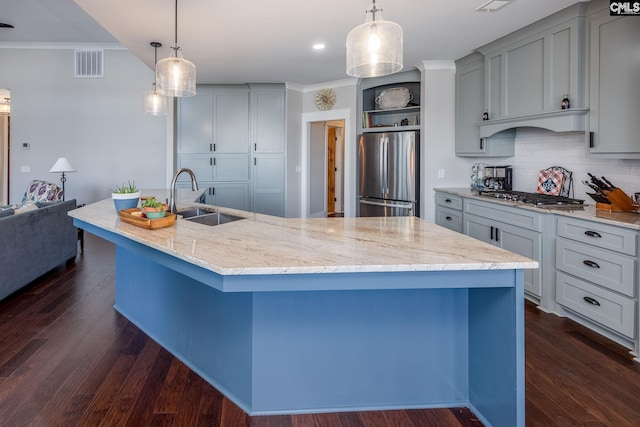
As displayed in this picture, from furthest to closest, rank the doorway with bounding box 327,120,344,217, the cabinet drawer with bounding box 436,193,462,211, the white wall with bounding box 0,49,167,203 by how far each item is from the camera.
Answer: the doorway with bounding box 327,120,344,217 < the white wall with bounding box 0,49,167,203 < the cabinet drawer with bounding box 436,193,462,211

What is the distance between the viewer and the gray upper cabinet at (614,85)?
9.29 ft

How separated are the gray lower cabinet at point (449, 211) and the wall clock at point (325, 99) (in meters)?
2.34

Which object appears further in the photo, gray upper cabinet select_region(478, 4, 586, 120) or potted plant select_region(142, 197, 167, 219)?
gray upper cabinet select_region(478, 4, 586, 120)

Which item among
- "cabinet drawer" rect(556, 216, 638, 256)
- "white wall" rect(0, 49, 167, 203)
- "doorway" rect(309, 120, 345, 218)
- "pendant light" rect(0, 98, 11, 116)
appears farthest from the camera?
"pendant light" rect(0, 98, 11, 116)

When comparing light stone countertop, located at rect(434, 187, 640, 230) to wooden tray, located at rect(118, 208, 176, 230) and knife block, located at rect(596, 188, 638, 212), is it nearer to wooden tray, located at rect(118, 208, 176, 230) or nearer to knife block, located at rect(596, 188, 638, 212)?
knife block, located at rect(596, 188, 638, 212)

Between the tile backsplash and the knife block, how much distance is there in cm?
→ 24

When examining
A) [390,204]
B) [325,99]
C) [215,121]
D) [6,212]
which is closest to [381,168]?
[390,204]

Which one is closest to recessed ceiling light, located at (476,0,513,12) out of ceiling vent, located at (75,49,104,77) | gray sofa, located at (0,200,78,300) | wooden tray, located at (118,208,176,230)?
wooden tray, located at (118,208,176,230)

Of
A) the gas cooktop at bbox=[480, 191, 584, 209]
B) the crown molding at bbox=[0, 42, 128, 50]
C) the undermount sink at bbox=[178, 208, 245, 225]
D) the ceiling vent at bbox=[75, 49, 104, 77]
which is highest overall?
the crown molding at bbox=[0, 42, 128, 50]

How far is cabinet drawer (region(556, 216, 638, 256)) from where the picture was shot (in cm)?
258

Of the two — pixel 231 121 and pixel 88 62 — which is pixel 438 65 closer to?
pixel 231 121

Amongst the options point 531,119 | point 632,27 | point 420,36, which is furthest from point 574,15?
point 420,36

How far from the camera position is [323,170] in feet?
26.2

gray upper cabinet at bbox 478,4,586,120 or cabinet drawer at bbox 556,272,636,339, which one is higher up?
gray upper cabinet at bbox 478,4,586,120
